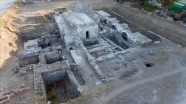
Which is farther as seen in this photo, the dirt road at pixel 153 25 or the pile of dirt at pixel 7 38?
the dirt road at pixel 153 25

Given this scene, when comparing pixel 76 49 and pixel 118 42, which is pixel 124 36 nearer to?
pixel 118 42

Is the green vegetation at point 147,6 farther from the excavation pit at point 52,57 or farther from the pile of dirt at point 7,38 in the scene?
the pile of dirt at point 7,38

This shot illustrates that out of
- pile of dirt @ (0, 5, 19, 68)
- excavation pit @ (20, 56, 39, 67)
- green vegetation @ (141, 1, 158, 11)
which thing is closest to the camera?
excavation pit @ (20, 56, 39, 67)

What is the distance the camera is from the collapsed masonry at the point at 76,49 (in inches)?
629

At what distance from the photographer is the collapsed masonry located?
1598 centimetres

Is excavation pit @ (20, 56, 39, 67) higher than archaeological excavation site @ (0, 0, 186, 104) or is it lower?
lower

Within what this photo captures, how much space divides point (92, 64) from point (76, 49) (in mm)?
3377

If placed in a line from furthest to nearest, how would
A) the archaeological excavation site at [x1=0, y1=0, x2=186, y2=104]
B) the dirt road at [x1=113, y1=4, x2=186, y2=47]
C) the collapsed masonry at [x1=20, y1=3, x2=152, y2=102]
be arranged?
the dirt road at [x1=113, y1=4, x2=186, y2=47]
the collapsed masonry at [x1=20, y1=3, x2=152, y2=102]
the archaeological excavation site at [x1=0, y1=0, x2=186, y2=104]

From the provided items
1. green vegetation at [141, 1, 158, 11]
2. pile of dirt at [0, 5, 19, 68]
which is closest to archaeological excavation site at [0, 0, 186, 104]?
pile of dirt at [0, 5, 19, 68]

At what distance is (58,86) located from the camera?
17.0m

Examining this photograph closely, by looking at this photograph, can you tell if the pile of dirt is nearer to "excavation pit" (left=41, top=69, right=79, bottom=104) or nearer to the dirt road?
"excavation pit" (left=41, top=69, right=79, bottom=104)

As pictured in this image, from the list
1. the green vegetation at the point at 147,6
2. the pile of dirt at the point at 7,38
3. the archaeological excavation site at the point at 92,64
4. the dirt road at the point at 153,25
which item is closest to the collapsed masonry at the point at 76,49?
the archaeological excavation site at the point at 92,64

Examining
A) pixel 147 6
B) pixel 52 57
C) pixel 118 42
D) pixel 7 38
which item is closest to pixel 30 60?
pixel 52 57

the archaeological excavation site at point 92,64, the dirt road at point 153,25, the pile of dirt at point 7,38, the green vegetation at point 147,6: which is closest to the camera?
the archaeological excavation site at point 92,64
